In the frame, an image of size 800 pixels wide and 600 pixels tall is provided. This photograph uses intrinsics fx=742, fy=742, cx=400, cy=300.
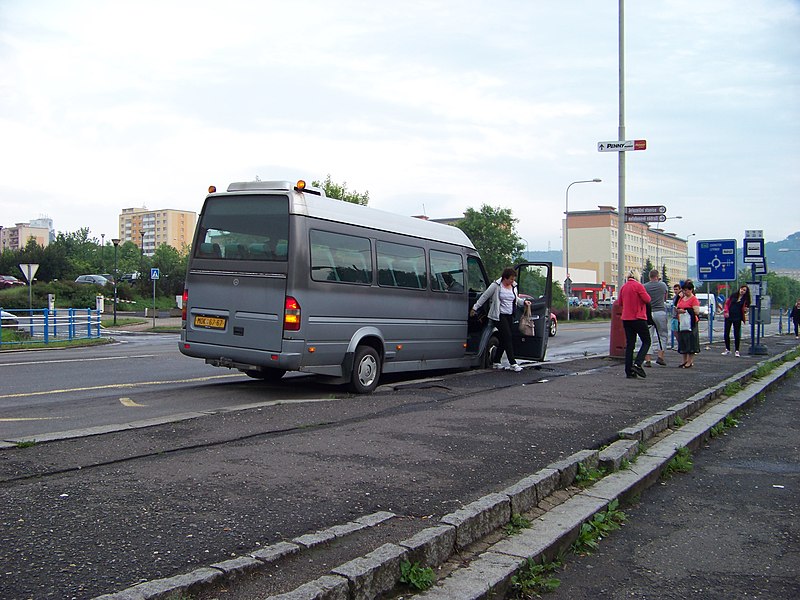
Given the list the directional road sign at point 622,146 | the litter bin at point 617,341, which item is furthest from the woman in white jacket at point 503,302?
the directional road sign at point 622,146

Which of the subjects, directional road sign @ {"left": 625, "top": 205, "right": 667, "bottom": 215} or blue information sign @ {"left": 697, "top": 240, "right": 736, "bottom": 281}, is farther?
blue information sign @ {"left": 697, "top": 240, "right": 736, "bottom": 281}

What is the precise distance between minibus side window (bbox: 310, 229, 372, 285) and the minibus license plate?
4.88 ft

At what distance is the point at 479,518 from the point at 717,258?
23435mm

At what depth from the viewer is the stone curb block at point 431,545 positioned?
3812 mm

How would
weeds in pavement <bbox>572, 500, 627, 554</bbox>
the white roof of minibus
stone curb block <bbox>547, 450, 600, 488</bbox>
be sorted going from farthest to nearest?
the white roof of minibus
stone curb block <bbox>547, 450, 600, 488</bbox>
weeds in pavement <bbox>572, 500, 627, 554</bbox>

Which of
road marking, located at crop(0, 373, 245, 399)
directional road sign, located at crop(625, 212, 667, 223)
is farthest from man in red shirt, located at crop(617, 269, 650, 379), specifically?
road marking, located at crop(0, 373, 245, 399)

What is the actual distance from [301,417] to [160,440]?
74.3 inches

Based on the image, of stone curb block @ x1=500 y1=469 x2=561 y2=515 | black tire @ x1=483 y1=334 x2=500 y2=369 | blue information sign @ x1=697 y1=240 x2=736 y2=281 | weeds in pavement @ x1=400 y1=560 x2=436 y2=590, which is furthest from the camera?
blue information sign @ x1=697 y1=240 x2=736 y2=281

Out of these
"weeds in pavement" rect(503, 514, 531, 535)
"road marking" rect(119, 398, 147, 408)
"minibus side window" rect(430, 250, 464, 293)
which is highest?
"minibus side window" rect(430, 250, 464, 293)

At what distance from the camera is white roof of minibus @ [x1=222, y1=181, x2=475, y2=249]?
1010 centimetres

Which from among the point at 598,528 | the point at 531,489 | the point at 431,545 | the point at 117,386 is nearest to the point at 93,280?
the point at 117,386

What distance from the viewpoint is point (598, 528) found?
498 centimetres

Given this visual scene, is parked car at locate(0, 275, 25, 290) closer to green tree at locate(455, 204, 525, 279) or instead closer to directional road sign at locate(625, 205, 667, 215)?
green tree at locate(455, 204, 525, 279)

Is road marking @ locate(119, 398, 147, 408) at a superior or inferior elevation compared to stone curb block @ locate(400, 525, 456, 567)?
inferior
